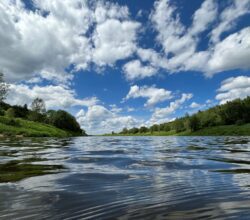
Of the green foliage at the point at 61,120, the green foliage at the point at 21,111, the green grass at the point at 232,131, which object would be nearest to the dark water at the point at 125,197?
the green grass at the point at 232,131

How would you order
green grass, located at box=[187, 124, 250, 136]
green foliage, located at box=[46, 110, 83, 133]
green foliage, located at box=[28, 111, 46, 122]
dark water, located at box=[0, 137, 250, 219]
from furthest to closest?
green foliage, located at box=[46, 110, 83, 133]
green foliage, located at box=[28, 111, 46, 122]
green grass, located at box=[187, 124, 250, 136]
dark water, located at box=[0, 137, 250, 219]

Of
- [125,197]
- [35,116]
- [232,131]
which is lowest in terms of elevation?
[125,197]

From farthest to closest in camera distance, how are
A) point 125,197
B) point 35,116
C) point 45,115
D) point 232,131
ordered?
point 45,115 → point 35,116 → point 232,131 → point 125,197

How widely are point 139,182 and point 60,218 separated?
3751mm

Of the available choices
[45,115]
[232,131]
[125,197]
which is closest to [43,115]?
[45,115]

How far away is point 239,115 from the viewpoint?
640 feet

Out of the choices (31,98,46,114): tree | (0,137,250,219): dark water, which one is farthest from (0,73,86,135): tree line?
(0,137,250,219): dark water

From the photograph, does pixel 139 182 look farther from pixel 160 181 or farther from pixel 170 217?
pixel 170 217

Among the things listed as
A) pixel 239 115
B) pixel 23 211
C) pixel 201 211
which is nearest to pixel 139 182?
pixel 201 211

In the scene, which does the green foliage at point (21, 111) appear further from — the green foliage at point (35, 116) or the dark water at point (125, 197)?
the dark water at point (125, 197)

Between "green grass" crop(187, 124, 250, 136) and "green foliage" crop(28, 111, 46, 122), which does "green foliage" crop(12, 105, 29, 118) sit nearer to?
"green foliage" crop(28, 111, 46, 122)

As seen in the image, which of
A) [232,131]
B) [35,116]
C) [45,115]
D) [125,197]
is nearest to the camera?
[125,197]

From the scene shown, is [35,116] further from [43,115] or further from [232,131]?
[232,131]

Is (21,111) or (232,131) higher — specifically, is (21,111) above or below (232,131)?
above
